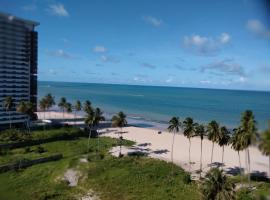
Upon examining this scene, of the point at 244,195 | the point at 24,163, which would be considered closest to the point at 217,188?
the point at 244,195

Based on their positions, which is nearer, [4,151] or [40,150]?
[4,151]

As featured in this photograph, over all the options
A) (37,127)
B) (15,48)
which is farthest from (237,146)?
(37,127)

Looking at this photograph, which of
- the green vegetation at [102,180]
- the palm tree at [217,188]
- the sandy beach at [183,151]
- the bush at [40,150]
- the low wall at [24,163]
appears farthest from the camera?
the bush at [40,150]

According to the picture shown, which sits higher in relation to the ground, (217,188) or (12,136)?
(217,188)

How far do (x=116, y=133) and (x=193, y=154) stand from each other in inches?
823

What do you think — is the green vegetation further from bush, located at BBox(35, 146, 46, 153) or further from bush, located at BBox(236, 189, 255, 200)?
bush, located at BBox(236, 189, 255, 200)

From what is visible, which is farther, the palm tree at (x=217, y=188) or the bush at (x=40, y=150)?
the bush at (x=40, y=150)

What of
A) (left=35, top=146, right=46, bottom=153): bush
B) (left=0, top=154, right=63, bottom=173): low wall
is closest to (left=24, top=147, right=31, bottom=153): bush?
(left=35, top=146, right=46, bottom=153): bush

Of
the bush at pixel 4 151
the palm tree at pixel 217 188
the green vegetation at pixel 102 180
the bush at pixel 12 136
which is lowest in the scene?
the green vegetation at pixel 102 180

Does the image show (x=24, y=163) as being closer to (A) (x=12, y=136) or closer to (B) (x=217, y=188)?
(A) (x=12, y=136)

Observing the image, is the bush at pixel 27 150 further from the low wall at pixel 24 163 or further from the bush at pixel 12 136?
the low wall at pixel 24 163

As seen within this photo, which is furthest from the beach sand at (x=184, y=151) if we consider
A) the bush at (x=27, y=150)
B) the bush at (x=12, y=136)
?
the bush at (x=12, y=136)

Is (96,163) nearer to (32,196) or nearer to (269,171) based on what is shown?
(32,196)

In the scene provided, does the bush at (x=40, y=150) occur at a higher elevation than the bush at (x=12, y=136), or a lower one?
lower
